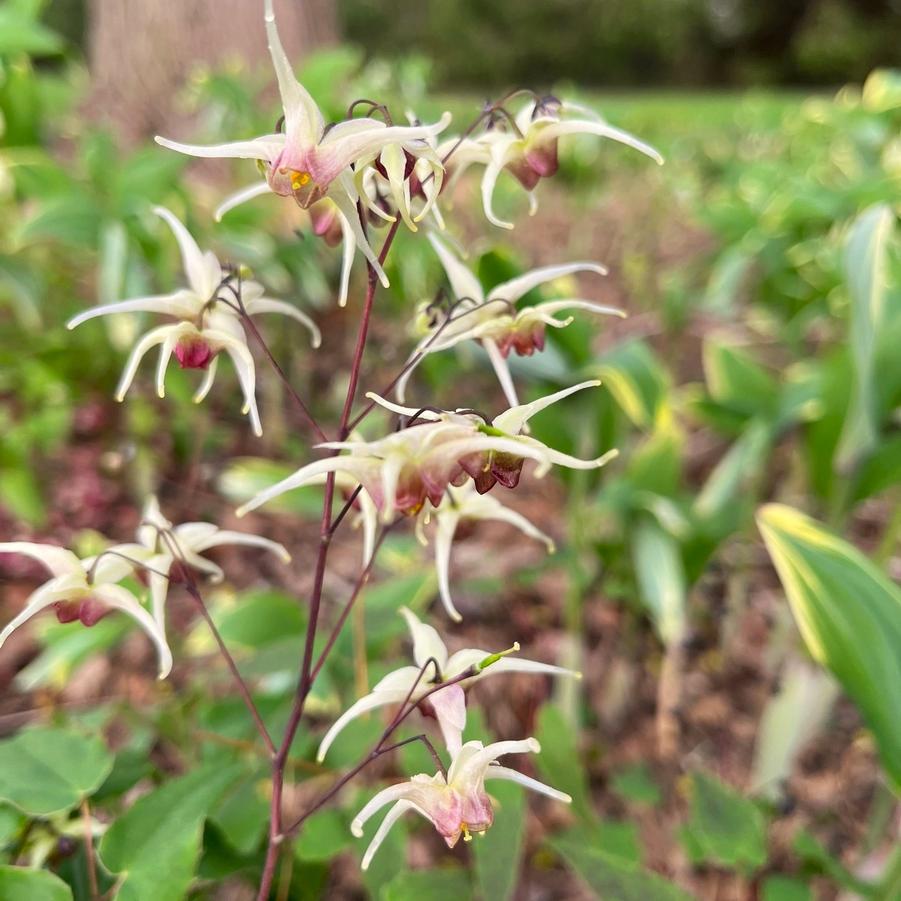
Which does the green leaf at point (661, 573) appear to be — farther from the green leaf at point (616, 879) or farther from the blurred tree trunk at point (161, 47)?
the blurred tree trunk at point (161, 47)

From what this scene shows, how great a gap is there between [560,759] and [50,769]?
69 cm

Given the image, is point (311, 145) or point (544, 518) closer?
point (311, 145)

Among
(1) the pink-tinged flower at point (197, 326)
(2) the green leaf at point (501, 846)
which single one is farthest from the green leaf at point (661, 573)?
(1) the pink-tinged flower at point (197, 326)

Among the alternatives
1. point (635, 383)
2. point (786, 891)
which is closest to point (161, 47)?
point (635, 383)

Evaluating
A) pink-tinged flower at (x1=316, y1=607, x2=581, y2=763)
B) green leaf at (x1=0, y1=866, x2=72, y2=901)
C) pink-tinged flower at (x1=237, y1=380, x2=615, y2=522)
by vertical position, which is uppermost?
pink-tinged flower at (x1=237, y1=380, x2=615, y2=522)

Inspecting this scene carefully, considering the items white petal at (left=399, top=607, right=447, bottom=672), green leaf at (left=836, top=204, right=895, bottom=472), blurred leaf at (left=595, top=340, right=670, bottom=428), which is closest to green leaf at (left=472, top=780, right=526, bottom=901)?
white petal at (left=399, top=607, right=447, bottom=672)

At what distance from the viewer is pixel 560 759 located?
1.17 metres

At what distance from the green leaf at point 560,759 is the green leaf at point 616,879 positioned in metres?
0.16

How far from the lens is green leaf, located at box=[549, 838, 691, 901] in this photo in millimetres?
938

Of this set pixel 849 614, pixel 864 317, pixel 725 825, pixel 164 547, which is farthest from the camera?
pixel 864 317

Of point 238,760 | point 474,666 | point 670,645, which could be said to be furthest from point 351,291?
point 474,666

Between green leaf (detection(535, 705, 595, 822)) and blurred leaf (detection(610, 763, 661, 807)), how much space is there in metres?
0.26

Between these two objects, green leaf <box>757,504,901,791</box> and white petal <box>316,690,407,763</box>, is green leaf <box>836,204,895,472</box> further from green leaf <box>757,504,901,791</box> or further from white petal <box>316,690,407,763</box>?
white petal <box>316,690,407,763</box>

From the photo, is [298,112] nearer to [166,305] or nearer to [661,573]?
[166,305]
